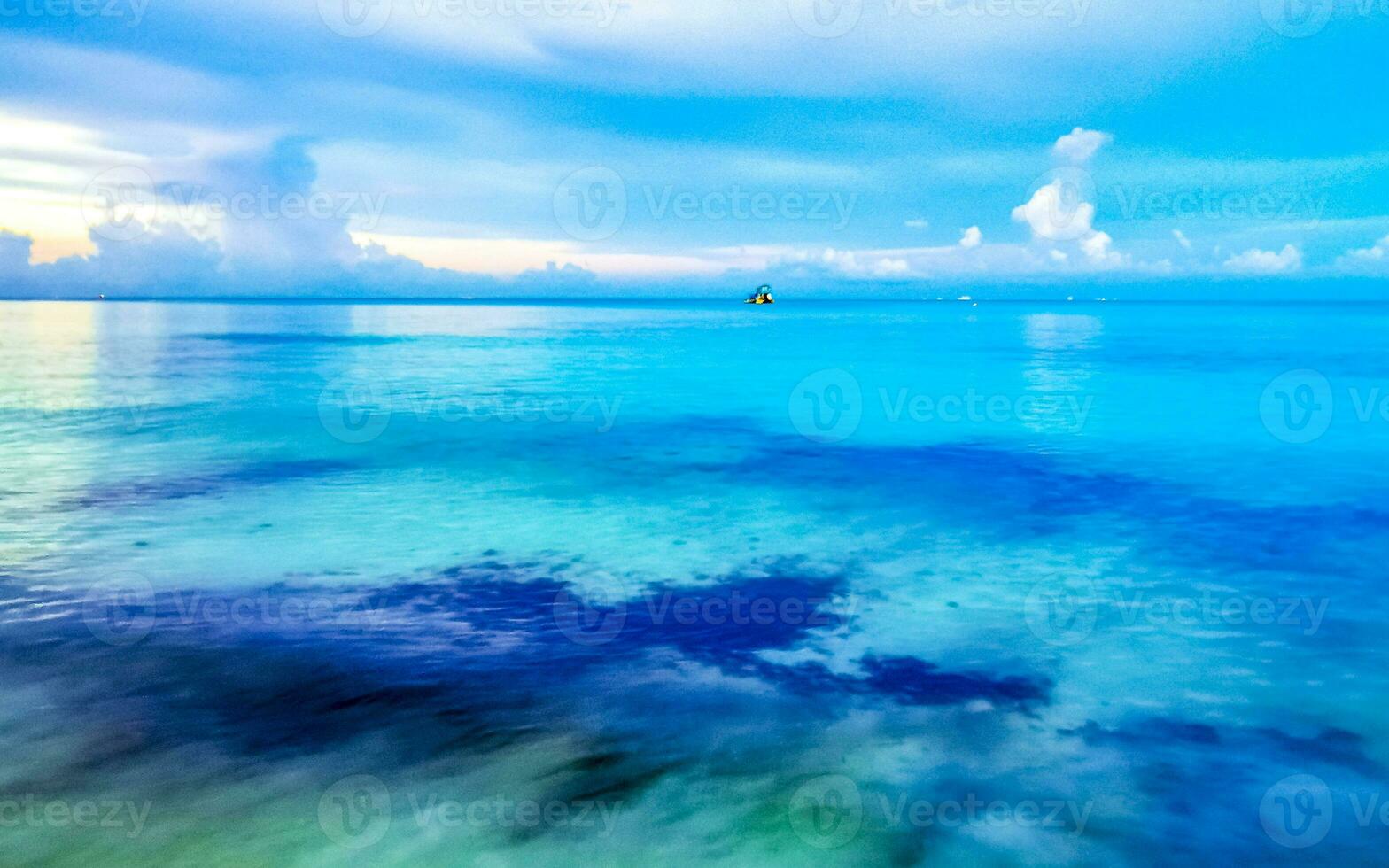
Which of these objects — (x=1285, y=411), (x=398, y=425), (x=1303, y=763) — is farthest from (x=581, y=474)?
(x=1285, y=411)

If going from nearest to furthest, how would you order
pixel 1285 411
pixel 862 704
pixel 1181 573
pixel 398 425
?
pixel 862 704 < pixel 1181 573 < pixel 398 425 < pixel 1285 411

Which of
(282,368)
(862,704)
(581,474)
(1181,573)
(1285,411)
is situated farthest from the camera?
(282,368)

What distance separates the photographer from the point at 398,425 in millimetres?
26953

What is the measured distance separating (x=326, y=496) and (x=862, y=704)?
40.5ft

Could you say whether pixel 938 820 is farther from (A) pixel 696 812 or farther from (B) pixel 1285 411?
(B) pixel 1285 411

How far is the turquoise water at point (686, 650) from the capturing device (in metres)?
6.83

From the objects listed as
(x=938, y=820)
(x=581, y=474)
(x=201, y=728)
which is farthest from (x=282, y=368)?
(x=938, y=820)

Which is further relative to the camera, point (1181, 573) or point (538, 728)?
point (1181, 573)

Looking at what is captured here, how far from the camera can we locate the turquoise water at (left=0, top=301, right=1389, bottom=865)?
6.83 m

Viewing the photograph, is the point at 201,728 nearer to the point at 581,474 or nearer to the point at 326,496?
the point at 326,496

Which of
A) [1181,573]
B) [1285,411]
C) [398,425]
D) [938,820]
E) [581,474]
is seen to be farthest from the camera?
[1285,411]

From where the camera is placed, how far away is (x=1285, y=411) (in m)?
31.8

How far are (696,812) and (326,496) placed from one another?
41.7 ft

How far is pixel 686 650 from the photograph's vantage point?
10031 millimetres
